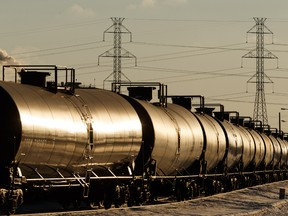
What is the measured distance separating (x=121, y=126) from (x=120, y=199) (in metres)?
3.08

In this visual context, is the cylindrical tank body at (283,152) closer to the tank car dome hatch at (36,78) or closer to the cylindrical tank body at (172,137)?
the cylindrical tank body at (172,137)

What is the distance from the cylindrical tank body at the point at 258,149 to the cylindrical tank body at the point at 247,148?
1461 millimetres

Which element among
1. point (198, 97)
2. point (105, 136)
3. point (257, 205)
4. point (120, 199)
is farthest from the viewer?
point (198, 97)

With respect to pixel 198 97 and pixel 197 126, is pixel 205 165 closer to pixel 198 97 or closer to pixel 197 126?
pixel 197 126

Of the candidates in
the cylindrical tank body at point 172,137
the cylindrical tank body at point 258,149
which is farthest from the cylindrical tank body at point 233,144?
the cylindrical tank body at point 172,137

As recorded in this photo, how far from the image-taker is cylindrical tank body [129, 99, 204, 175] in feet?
105

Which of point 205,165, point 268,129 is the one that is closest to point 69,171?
point 205,165

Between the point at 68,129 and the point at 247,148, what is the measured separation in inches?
1259

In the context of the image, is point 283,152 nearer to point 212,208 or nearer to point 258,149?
point 258,149

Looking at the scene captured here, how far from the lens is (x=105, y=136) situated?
27.2 meters

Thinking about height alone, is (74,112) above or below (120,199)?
above

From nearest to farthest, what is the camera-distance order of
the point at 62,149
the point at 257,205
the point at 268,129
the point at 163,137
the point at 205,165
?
the point at 62,149, the point at 163,137, the point at 257,205, the point at 205,165, the point at 268,129

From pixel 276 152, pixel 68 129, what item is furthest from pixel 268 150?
pixel 68 129

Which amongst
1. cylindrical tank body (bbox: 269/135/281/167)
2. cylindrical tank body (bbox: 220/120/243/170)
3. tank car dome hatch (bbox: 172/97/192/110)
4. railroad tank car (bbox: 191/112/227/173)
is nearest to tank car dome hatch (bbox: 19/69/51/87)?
railroad tank car (bbox: 191/112/227/173)
